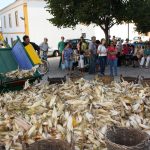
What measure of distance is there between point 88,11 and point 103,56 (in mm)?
3883

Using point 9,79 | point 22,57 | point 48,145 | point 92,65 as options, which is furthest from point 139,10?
point 48,145

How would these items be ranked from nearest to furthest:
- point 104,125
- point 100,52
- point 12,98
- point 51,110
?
point 104,125
point 51,110
point 12,98
point 100,52

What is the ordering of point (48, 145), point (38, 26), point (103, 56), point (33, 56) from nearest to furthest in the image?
point (48, 145), point (33, 56), point (103, 56), point (38, 26)

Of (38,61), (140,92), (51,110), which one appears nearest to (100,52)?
(38,61)

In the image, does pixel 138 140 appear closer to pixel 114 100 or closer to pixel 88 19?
pixel 114 100

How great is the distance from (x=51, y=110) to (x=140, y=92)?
250cm

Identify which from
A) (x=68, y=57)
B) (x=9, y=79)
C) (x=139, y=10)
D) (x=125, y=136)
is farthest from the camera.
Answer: (x=139, y=10)

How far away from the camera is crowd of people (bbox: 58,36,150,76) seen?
14617 mm

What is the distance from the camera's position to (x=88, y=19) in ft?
57.8

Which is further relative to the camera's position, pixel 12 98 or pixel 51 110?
pixel 12 98

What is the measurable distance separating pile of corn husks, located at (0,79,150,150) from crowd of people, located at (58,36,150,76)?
5219 millimetres

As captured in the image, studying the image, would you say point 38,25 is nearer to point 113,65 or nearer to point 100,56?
point 100,56

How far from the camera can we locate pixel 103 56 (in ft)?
48.4

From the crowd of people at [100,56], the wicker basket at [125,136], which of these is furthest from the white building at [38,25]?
the wicker basket at [125,136]
